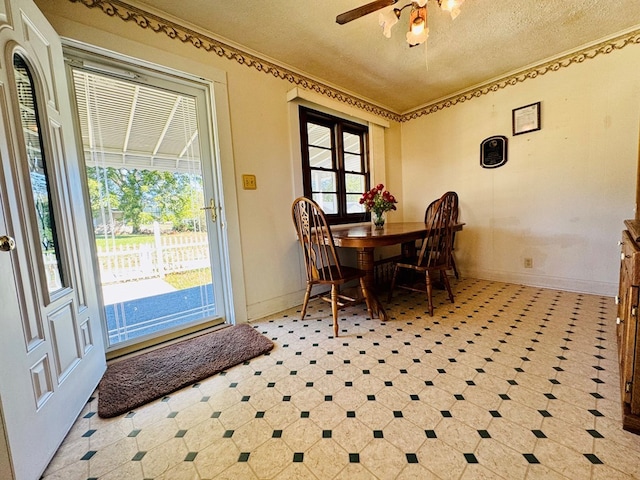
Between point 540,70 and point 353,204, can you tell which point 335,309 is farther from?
point 540,70

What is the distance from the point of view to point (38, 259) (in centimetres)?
113

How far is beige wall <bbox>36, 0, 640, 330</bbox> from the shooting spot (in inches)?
88.5

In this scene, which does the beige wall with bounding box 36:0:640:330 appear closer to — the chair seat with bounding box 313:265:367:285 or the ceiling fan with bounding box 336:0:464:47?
the chair seat with bounding box 313:265:367:285

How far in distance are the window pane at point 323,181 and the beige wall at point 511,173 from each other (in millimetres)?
349

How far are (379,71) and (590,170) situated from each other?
228cm

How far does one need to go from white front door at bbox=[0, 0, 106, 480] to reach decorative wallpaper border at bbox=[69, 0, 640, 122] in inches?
21.9

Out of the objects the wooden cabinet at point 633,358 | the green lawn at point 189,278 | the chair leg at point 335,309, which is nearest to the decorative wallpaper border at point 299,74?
the green lawn at point 189,278

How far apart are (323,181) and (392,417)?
7.90ft

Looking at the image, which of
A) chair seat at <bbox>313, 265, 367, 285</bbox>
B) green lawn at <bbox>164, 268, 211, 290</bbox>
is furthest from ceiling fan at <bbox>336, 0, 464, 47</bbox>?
green lawn at <bbox>164, 268, 211, 290</bbox>

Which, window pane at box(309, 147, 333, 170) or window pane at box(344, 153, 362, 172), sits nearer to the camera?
window pane at box(309, 147, 333, 170)

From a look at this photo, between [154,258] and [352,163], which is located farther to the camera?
[352,163]

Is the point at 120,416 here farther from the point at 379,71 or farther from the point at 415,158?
the point at 415,158

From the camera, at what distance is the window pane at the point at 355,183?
3326 mm

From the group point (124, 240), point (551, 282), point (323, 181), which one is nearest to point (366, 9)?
point (323, 181)
